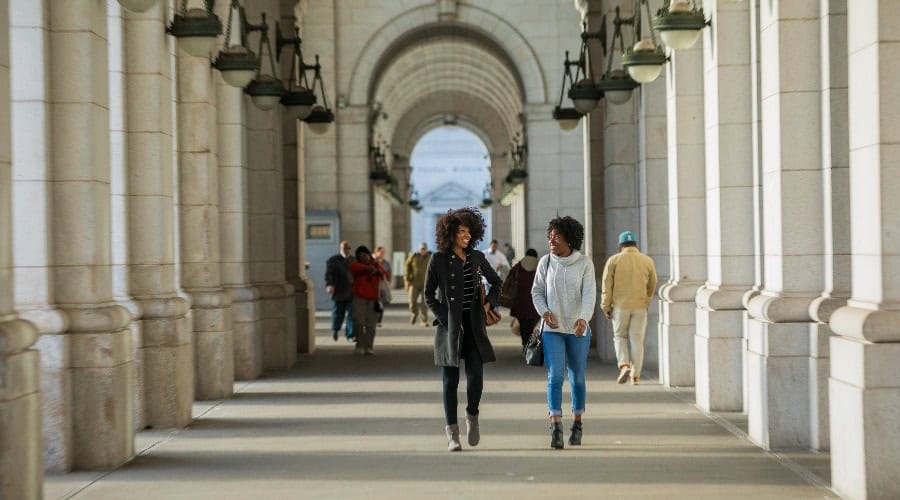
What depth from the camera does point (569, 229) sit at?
10859 millimetres

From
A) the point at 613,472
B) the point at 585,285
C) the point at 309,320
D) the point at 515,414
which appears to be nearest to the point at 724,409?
the point at 515,414

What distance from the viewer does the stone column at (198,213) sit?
48.0ft

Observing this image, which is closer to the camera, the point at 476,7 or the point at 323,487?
the point at 323,487

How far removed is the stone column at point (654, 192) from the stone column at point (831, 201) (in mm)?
7063

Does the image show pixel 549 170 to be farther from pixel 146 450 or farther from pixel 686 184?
pixel 146 450

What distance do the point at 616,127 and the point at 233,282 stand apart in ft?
19.5

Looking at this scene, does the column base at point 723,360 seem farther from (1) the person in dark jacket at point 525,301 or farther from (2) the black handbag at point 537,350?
(1) the person in dark jacket at point 525,301

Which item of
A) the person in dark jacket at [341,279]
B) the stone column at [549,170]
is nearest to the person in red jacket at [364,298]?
the person in dark jacket at [341,279]

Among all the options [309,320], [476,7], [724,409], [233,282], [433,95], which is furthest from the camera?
[433,95]

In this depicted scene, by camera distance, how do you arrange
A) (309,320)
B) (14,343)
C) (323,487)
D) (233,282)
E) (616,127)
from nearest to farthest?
1. (14,343)
2. (323,487)
3. (233,282)
4. (616,127)
5. (309,320)

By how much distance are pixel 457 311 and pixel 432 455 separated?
3.52 feet

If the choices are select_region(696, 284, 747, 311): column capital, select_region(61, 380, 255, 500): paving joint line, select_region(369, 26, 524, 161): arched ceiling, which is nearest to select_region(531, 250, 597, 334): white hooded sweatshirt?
select_region(696, 284, 747, 311): column capital

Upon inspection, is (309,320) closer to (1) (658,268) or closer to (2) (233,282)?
(2) (233,282)

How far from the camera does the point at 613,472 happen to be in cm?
955
